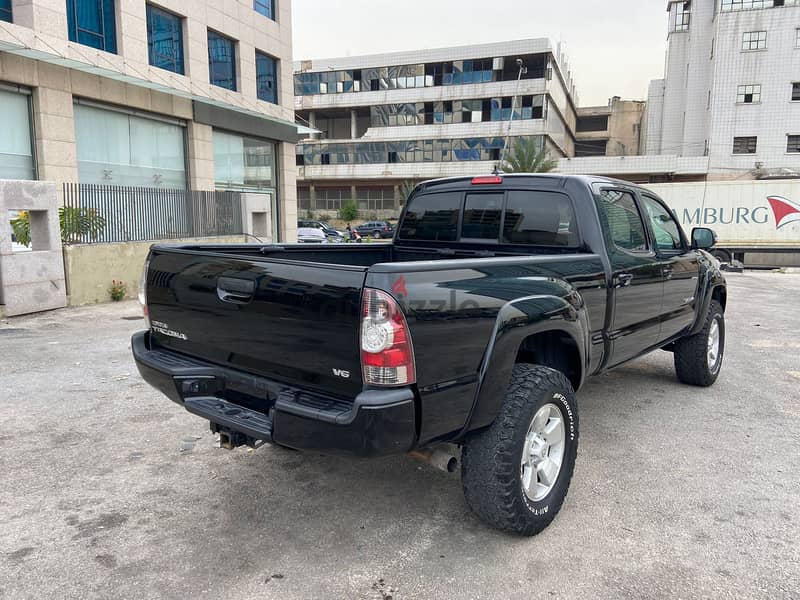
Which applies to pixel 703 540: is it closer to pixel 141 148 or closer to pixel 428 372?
pixel 428 372

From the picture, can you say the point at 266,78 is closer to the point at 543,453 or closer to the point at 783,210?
the point at 783,210

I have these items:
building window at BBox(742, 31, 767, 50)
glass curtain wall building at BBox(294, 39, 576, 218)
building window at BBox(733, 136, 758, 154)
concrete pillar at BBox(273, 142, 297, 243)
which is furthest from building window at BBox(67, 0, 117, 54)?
building window at BBox(742, 31, 767, 50)

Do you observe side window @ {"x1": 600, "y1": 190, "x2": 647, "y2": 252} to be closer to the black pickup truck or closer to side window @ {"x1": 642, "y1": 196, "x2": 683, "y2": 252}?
the black pickup truck

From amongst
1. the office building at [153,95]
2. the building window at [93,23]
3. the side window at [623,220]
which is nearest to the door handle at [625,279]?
the side window at [623,220]

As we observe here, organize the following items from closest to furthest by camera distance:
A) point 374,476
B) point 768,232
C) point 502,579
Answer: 1. point 502,579
2. point 374,476
3. point 768,232

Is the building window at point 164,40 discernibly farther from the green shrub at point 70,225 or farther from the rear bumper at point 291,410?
the rear bumper at point 291,410

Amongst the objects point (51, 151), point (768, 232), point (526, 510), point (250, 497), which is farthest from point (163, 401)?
point (768, 232)

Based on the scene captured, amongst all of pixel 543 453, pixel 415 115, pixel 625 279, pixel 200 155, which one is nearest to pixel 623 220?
pixel 625 279

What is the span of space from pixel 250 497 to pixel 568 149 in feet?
225

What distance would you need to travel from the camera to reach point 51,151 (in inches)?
563

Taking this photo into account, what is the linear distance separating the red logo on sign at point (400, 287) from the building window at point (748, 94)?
4834 cm

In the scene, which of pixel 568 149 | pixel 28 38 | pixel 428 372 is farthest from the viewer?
pixel 568 149

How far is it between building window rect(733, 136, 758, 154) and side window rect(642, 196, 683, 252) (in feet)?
146

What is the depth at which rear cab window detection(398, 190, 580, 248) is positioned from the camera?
164 inches
